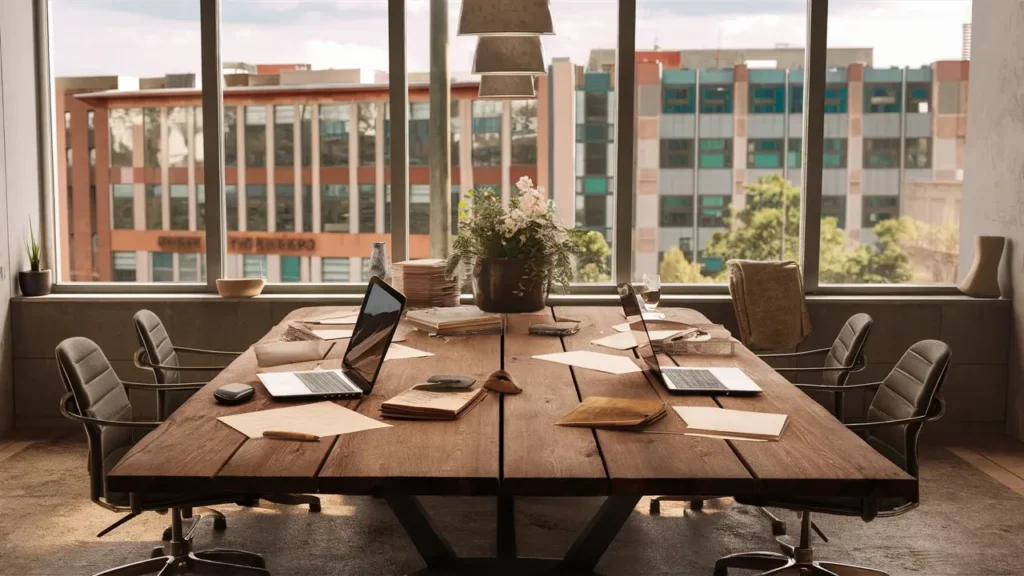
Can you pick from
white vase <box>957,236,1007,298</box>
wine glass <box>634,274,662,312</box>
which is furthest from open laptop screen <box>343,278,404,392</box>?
white vase <box>957,236,1007,298</box>

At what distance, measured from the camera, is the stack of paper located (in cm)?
489

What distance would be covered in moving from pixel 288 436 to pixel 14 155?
156 inches

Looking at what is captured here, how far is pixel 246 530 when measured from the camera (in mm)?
4176

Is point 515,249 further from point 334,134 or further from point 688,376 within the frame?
point 334,134

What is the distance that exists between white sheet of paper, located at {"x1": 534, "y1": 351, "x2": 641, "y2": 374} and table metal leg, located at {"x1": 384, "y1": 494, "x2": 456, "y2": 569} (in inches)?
29.5

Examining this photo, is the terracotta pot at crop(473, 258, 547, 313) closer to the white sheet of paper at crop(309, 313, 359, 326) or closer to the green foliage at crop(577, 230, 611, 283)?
the white sheet of paper at crop(309, 313, 359, 326)

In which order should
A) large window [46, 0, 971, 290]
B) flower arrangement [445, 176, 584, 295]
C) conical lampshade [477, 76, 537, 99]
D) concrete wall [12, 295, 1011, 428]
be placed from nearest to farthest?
flower arrangement [445, 176, 584, 295], conical lampshade [477, 76, 537, 99], concrete wall [12, 295, 1011, 428], large window [46, 0, 971, 290]

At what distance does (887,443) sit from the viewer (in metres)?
3.46

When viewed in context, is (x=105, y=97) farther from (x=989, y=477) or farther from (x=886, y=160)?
(x=989, y=477)

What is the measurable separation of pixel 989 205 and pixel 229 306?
4.21 metres

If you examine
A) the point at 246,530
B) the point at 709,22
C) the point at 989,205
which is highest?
the point at 709,22

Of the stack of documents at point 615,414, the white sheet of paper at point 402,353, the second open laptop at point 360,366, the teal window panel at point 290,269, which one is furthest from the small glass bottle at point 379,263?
the stack of documents at point 615,414

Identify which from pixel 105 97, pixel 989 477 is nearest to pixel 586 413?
pixel 989 477

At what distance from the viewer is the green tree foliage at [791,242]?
5992 millimetres
